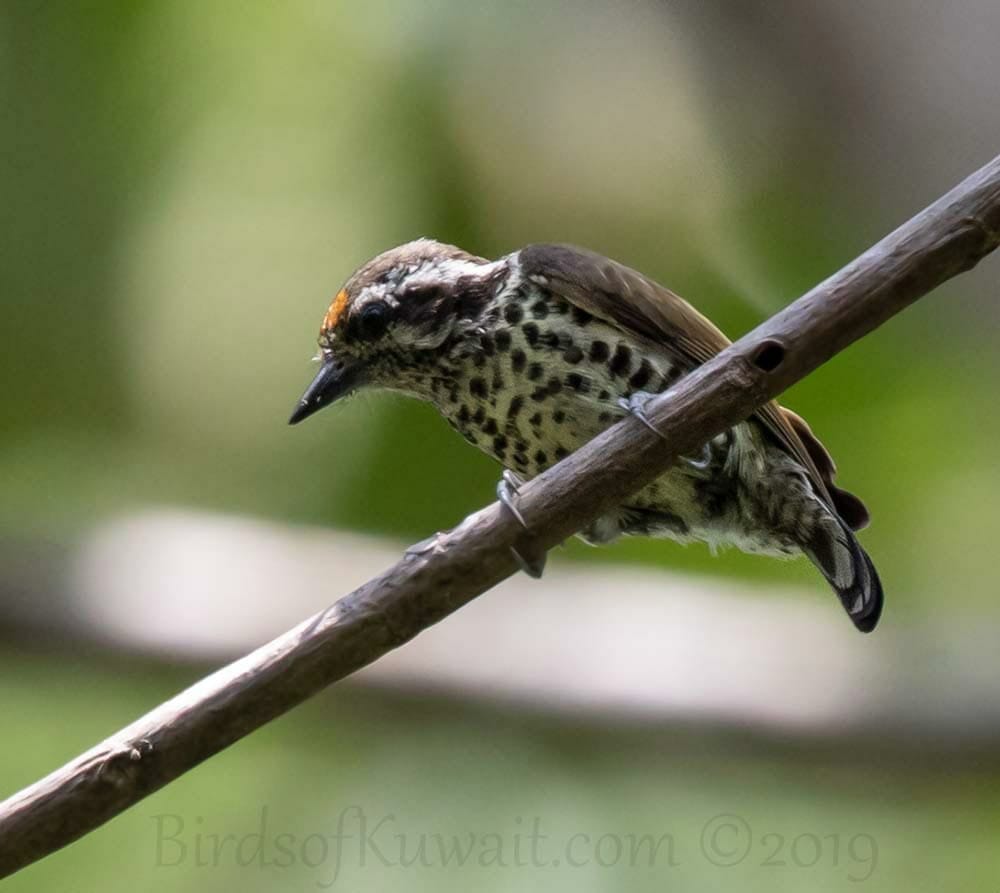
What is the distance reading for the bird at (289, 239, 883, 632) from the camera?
3.34 m

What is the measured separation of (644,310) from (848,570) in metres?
0.76

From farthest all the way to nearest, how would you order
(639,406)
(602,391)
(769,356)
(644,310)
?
1. (644,310)
2. (602,391)
3. (639,406)
4. (769,356)

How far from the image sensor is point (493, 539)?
102 inches

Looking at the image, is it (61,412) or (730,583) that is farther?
(61,412)

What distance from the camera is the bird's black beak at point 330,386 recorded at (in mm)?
3729

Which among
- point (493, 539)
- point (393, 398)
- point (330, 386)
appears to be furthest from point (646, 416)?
point (393, 398)

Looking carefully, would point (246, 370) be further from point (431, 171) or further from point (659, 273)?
point (659, 273)

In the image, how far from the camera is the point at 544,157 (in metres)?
4.93

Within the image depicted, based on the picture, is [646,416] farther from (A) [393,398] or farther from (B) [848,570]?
(A) [393,398]

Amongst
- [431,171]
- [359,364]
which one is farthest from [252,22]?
[359,364]

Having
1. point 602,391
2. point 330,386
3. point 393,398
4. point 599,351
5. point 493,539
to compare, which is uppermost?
point 393,398

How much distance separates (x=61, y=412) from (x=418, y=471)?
4.73ft

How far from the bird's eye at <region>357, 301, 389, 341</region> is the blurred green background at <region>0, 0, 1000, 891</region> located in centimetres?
118

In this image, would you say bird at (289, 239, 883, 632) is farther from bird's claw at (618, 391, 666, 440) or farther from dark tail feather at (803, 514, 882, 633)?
bird's claw at (618, 391, 666, 440)
